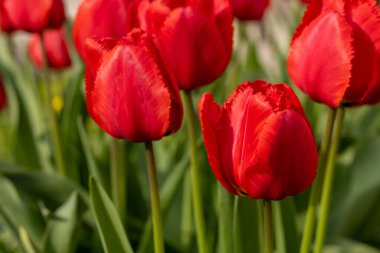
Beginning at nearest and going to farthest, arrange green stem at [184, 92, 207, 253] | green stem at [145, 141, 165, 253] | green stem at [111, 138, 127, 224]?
1. green stem at [145, 141, 165, 253]
2. green stem at [184, 92, 207, 253]
3. green stem at [111, 138, 127, 224]

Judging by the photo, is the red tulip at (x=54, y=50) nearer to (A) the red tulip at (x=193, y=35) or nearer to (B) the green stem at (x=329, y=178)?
(A) the red tulip at (x=193, y=35)

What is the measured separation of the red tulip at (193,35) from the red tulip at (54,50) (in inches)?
33.3

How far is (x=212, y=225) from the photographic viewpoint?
1176 mm

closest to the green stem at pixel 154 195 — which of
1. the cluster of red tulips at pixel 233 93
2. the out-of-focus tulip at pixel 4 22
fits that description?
the cluster of red tulips at pixel 233 93

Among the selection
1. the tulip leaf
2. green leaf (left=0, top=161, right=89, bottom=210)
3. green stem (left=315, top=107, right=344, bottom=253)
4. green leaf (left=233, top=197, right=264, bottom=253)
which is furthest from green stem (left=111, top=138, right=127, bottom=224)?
green stem (left=315, top=107, right=344, bottom=253)

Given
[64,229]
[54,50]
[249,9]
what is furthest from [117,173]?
[54,50]

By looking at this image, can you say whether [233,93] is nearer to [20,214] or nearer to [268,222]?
[268,222]

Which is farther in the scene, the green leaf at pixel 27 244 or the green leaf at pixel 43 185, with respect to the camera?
the green leaf at pixel 43 185

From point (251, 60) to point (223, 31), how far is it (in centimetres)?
143

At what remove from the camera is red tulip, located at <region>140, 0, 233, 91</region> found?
0.80m

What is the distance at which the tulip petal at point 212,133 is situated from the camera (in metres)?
0.64

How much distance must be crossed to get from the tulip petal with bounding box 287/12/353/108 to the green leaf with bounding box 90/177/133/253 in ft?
0.92

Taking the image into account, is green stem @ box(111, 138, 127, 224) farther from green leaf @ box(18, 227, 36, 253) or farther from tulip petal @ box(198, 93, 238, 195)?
tulip petal @ box(198, 93, 238, 195)

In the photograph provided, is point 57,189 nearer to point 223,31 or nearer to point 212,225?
point 212,225
